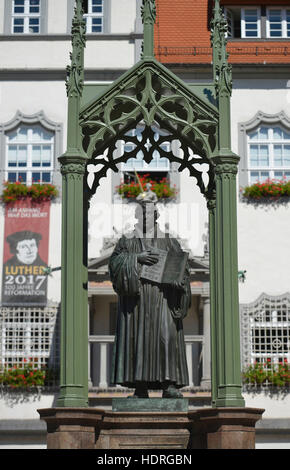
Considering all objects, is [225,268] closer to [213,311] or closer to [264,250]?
[213,311]

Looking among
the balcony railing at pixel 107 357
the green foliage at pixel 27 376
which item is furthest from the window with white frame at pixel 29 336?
the balcony railing at pixel 107 357

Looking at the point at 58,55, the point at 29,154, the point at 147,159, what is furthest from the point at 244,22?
the point at 147,159

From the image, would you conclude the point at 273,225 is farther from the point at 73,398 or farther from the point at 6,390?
the point at 73,398

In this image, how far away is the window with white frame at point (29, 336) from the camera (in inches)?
919

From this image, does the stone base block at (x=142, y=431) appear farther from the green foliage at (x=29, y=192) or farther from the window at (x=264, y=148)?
the window at (x=264, y=148)

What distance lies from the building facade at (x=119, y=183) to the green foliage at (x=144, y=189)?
14 cm

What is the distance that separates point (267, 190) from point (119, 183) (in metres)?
3.27

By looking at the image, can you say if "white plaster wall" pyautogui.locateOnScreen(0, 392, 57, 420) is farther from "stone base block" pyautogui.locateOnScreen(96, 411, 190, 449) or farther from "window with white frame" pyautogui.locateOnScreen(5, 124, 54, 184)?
"stone base block" pyautogui.locateOnScreen(96, 411, 190, 449)

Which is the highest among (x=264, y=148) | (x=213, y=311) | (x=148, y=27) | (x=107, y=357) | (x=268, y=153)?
(x=264, y=148)

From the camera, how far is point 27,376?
75.4ft

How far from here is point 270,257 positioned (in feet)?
78.1
